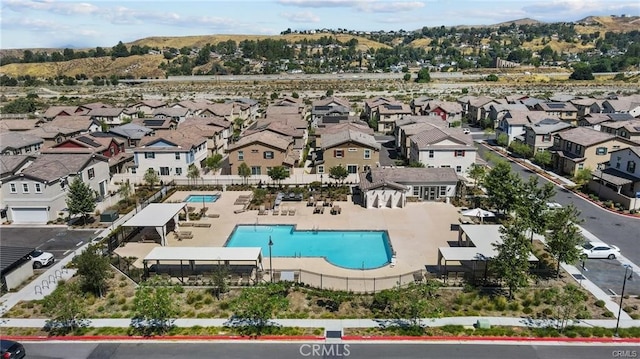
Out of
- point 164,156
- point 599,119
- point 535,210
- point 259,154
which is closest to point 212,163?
point 164,156

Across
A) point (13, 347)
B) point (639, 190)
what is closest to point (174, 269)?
point (13, 347)

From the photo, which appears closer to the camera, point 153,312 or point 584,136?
point 153,312

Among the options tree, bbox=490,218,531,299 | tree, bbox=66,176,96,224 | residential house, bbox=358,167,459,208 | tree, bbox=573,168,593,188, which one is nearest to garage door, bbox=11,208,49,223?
tree, bbox=66,176,96,224

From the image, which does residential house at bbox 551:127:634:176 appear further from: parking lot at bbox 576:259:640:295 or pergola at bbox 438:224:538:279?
pergola at bbox 438:224:538:279

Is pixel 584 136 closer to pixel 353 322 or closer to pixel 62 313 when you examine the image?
pixel 353 322

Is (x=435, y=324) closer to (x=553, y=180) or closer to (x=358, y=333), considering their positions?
(x=358, y=333)
